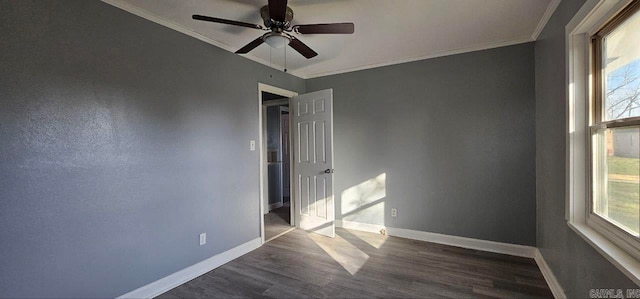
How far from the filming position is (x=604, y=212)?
1.58m

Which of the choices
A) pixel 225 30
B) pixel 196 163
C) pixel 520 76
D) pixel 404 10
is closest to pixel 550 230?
pixel 520 76

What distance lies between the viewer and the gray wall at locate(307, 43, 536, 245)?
288cm

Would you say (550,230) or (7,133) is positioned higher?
(7,133)

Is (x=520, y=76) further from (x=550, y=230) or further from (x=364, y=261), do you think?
(x=364, y=261)

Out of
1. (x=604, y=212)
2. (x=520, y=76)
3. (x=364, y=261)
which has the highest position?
(x=520, y=76)

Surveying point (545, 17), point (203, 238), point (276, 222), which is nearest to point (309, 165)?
point (276, 222)

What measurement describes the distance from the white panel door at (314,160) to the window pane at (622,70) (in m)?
2.51

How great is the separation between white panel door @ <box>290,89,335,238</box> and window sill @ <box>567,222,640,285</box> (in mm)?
2443

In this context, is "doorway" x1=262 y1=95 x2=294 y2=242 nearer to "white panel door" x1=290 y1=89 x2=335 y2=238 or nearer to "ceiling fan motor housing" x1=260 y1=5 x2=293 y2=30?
"white panel door" x1=290 y1=89 x2=335 y2=238

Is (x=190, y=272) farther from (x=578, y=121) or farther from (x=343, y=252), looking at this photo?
(x=578, y=121)

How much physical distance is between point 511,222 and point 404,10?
102 inches

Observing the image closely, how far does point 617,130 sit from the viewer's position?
1428 millimetres

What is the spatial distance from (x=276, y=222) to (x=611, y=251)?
12.5 feet

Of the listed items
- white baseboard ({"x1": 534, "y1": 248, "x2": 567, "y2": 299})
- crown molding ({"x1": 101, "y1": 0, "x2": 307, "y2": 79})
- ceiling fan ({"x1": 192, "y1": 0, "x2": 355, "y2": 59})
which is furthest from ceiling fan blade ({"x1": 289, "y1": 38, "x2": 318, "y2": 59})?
white baseboard ({"x1": 534, "y1": 248, "x2": 567, "y2": 299})
